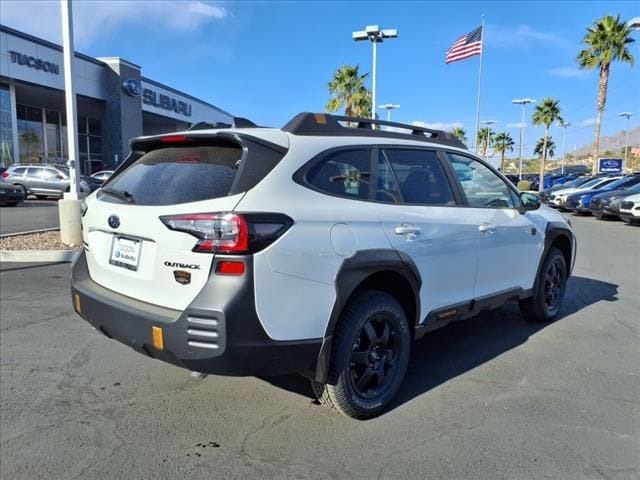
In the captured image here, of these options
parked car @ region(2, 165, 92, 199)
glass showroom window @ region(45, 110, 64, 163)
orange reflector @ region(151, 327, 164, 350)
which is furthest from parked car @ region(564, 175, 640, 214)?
glass showroom window @ region(45, 110, 64, 163)

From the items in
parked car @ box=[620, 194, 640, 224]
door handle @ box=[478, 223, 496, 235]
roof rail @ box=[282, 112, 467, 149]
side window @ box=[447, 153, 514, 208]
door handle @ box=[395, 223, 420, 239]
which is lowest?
parked car @ box=[620, 194, 640, 224]

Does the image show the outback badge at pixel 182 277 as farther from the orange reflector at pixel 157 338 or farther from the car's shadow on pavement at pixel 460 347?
the car's shadow on pavement at pixel 460 347

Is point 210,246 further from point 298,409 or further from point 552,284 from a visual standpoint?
point 552,284

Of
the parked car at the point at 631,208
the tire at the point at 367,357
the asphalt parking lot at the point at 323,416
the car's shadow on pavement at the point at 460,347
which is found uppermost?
the parked car at the point at 631,208

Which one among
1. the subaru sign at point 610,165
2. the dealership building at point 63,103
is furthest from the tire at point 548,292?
the subaru sign at point 610,165

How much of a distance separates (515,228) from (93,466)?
376 cm

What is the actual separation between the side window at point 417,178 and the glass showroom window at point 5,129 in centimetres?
3174

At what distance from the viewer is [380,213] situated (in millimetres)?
3232

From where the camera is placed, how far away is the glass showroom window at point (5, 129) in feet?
93.9

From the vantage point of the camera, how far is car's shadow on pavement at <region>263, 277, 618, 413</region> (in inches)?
149

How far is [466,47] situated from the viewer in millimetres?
24938

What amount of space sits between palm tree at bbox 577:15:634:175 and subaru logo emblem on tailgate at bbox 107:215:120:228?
3482cm

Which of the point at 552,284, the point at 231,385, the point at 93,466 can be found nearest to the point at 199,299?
the point at 93,466

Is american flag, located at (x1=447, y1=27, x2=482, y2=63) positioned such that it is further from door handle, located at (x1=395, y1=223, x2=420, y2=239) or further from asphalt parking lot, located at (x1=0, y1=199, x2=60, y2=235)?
door handle, located at (x1=395, y1=223, x2=420, y2=239)
